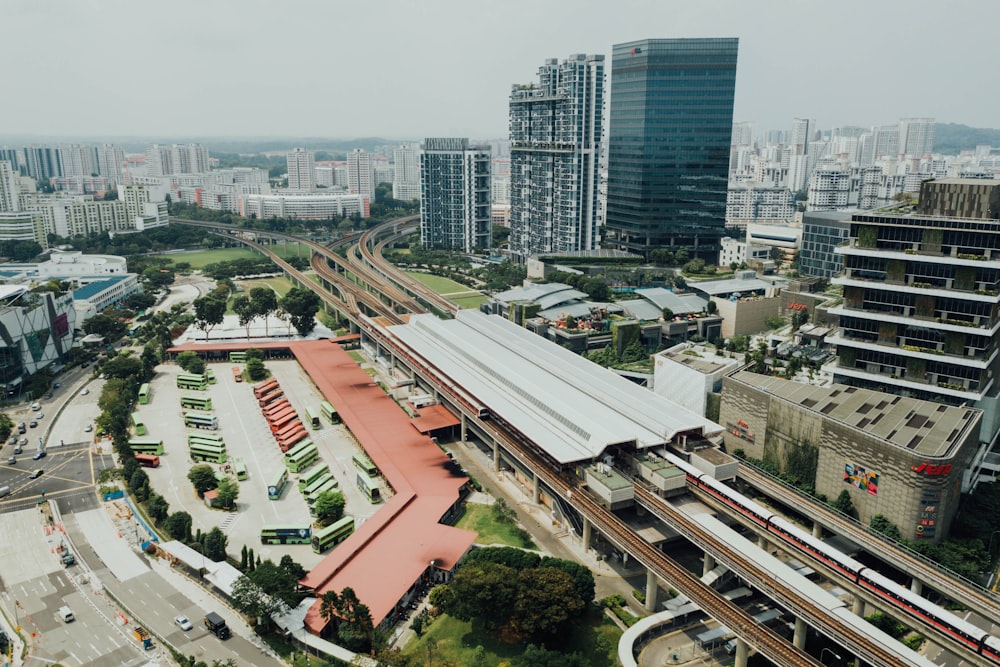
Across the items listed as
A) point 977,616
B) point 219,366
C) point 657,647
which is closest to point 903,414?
point 977,616

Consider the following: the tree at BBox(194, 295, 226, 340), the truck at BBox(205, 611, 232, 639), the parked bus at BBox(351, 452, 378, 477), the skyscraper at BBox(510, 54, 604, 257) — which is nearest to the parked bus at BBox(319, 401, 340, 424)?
the parked bus at BBox(351, 452, 378, 477)

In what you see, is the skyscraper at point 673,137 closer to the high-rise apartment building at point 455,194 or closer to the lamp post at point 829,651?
the high-rise apartment building at point 455,194

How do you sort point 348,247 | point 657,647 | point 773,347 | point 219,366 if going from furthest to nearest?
point 348,247
point 219,366
point 773,347
point 657,647

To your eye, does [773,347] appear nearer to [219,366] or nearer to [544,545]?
[544,545]

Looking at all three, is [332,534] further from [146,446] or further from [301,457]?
[146,446]

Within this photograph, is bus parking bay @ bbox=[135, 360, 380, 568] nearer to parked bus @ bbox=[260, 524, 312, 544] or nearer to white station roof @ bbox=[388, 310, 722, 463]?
parked bus @ bbox=[260, 524, 312, 544]

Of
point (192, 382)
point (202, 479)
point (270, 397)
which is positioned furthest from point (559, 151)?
point (202, 479)

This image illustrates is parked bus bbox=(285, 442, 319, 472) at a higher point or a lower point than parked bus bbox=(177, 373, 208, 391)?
lower
